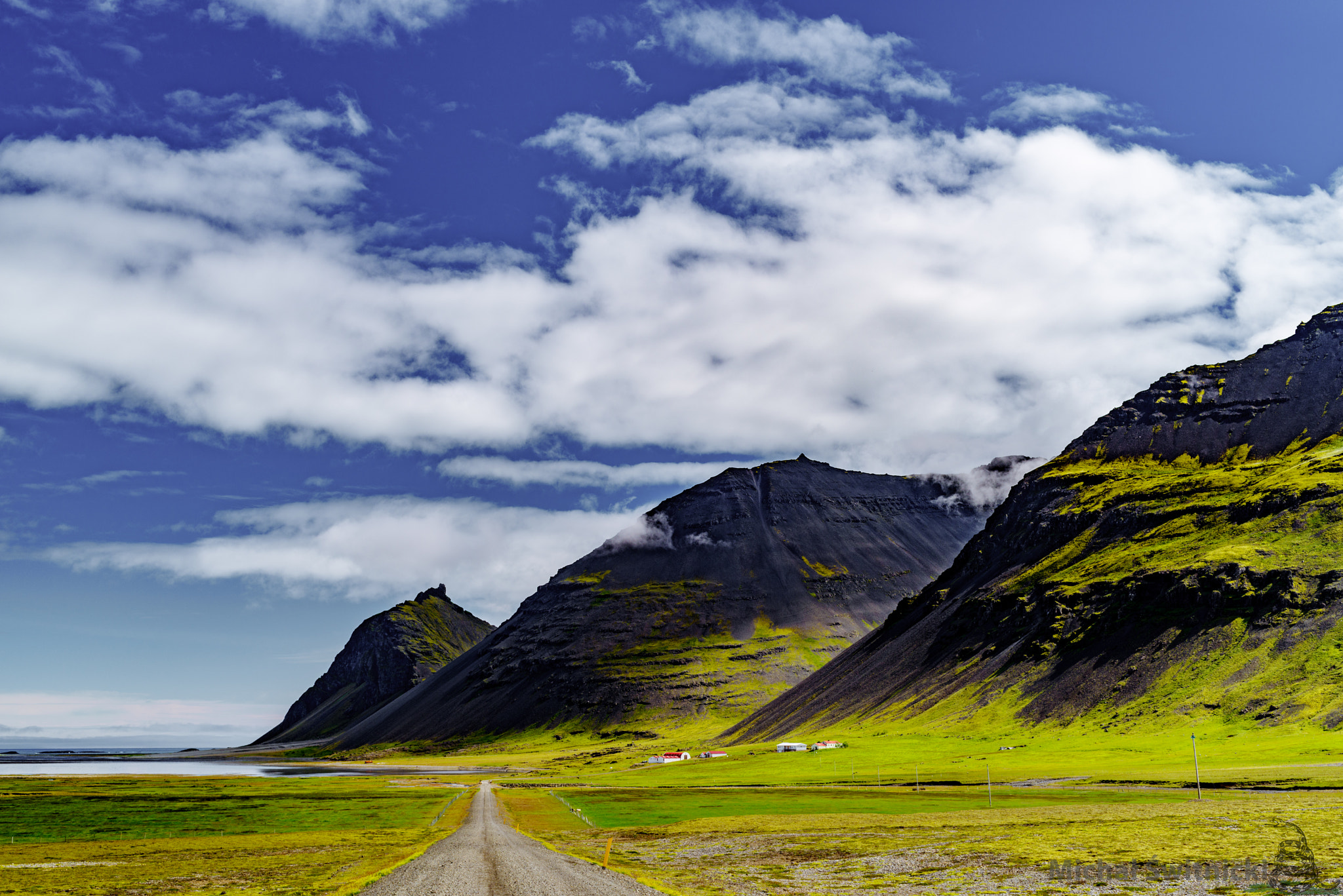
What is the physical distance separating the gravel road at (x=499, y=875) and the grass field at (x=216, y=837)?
2.06 m

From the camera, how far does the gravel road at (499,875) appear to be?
115 ft

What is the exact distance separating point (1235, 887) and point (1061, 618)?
152m

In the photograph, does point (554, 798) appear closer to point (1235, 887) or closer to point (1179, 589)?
point (1235, 887)

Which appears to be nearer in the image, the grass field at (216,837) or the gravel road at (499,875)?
the gravel road at (499,875)

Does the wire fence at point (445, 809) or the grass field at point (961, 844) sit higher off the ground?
the grass field at point (961, 844)

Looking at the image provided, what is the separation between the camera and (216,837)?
225 ft

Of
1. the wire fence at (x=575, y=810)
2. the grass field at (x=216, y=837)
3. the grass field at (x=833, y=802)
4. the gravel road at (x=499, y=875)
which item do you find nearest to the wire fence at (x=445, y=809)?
the grass field at (x=216, y=837)

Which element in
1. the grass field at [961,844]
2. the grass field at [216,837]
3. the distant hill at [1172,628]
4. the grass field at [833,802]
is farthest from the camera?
the distant hill at [1172,628]

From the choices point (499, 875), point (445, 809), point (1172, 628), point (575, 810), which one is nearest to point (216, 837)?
point (445, 809)

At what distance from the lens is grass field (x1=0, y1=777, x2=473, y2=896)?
42.5 metres

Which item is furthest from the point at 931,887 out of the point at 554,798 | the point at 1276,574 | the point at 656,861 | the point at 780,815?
the point at 1276,574

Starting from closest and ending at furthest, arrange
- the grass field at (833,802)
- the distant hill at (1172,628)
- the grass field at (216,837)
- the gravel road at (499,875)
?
the gravel road at (499,875), the grass field at (216,837), the grass field at (833,802), the distant hill at (1172,628)

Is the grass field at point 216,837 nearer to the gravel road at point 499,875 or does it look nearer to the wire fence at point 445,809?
the wire fence at point 445,809

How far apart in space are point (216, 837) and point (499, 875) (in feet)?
137
